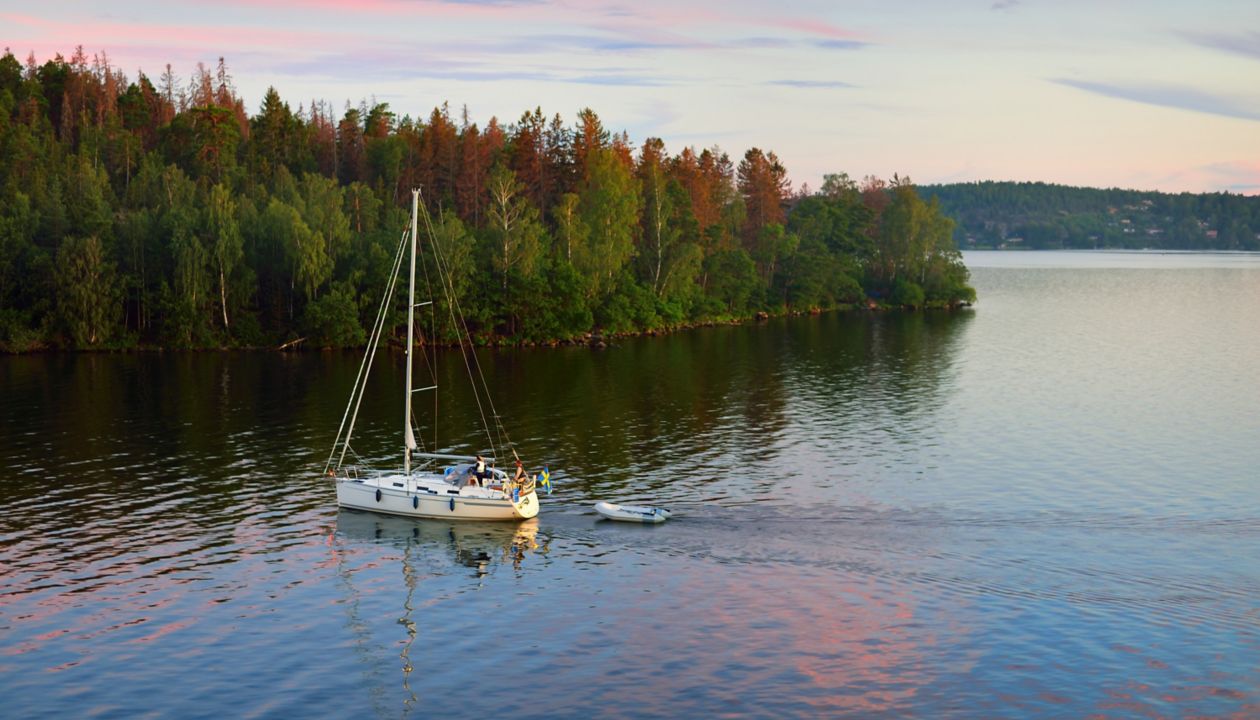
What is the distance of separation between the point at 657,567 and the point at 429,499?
1598 cm

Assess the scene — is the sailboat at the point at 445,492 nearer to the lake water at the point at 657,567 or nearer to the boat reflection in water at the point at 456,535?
the boat reflection in water at the point at 456,535

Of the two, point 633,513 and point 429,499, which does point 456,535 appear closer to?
point 429,499

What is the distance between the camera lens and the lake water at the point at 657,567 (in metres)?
44.4

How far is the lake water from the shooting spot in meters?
44.4

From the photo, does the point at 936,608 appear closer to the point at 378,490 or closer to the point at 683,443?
the point at 378,490

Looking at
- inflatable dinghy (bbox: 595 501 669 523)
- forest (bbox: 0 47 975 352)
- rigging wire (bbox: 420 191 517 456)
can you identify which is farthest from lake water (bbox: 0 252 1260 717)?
forest (bbox: 0 47 975 352)

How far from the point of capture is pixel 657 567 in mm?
58344

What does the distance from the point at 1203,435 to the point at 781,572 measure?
56.4 meters

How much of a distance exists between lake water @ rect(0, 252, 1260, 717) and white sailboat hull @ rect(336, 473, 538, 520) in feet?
2.95

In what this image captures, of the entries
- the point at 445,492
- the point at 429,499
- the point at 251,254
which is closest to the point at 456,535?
the point at 445,492

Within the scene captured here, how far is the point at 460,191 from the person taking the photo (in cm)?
19362

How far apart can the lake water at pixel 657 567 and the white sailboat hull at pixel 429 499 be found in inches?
35.4

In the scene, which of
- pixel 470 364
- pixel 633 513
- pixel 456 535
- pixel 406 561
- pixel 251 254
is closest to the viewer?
pixel 406 561

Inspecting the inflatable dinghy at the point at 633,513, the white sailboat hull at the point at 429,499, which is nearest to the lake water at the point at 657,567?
the white sailboat hull at the point at 429,499
